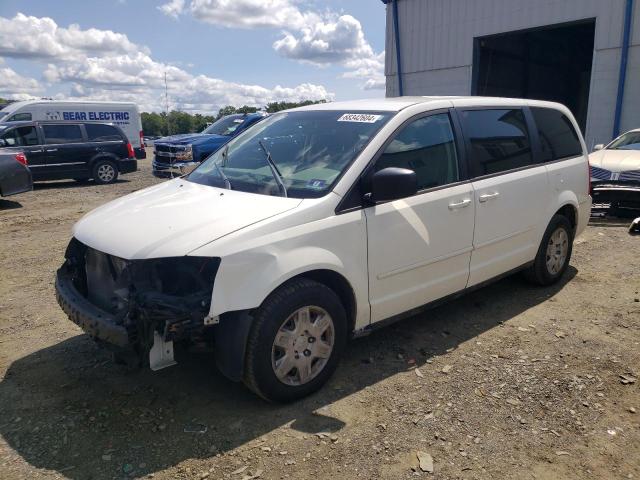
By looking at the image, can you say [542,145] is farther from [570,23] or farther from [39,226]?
[570,23]

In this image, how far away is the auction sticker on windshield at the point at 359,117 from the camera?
378cm

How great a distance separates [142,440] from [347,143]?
2268 mm

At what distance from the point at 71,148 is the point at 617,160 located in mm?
12673

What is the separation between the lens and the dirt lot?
2766mm

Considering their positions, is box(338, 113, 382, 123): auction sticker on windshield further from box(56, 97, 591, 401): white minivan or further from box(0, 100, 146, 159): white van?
box(0, 100, 146, 159): white van

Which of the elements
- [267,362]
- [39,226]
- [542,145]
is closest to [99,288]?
[267,362]

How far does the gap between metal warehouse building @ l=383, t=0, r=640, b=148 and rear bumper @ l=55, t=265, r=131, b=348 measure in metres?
14.5

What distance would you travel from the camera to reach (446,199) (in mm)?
3920

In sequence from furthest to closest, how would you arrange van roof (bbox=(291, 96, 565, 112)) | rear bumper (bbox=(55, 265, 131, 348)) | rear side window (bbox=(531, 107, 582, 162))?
rear side window (bbox=(531, 107, 582, 162)) < van roof (bbox=(291, 96, 565, 112)) < rear bumper (bbox=(55, 265, 131, 348))

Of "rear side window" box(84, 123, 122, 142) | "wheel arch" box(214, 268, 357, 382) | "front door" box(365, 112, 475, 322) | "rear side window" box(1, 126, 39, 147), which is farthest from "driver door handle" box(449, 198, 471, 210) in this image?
"rear side window" box(84, 123, 122, 142)

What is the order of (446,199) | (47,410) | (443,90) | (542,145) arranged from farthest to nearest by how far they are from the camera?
1. (443,90)
2. (542,145)
3. (446,199)
4. (47,410)

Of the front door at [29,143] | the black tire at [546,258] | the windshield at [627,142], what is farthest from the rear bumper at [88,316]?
the front door at [29,143]

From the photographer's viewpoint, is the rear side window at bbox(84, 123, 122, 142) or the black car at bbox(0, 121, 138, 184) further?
the rear side window at bbox(84, 123, 122, 142)

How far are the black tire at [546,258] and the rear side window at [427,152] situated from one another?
1563 mm
